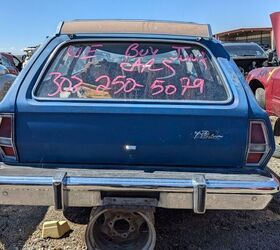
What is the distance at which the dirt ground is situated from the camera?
3.55 m

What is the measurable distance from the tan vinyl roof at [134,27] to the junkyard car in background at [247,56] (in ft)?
29.3

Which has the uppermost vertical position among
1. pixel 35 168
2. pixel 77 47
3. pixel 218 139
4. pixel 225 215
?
pixel 77 47

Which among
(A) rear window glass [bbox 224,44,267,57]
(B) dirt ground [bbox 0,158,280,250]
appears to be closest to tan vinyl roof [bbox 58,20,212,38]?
(B) dirt ground [bbox 0,158,280,250]

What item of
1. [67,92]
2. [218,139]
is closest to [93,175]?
[67,92]

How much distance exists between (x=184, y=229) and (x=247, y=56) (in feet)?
31.8

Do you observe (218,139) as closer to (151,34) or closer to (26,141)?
(151,34)

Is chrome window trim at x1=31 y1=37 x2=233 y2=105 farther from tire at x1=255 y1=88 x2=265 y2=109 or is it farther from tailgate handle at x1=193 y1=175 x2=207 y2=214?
tire at x1=255 y1=88 x2=265 y2=109

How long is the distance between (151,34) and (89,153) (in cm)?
112

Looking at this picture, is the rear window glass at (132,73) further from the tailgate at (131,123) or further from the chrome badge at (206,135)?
the chrome badge at (206,135)

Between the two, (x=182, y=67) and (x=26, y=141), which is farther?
(x=182, y=67)

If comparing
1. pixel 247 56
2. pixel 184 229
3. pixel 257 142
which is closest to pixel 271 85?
pixel 184 229

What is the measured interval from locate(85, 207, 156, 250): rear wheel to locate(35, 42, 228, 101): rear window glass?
85 cm

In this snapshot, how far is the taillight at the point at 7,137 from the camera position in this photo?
3.06 meters

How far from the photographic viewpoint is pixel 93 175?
9.71 feet
